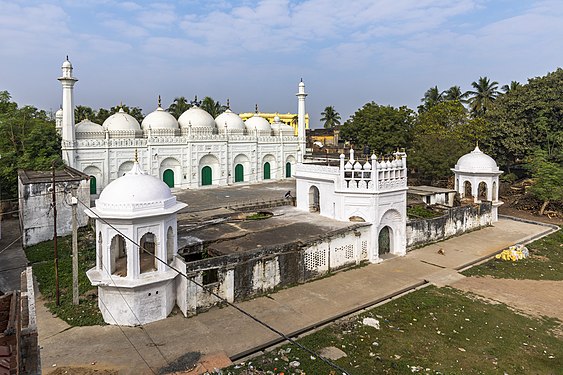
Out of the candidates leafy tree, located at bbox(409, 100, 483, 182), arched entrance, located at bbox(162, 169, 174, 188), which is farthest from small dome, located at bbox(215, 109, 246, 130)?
leafy tree, located at bbox(409, 100, 483, 182)

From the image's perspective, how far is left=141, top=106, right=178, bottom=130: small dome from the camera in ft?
108

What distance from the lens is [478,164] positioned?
84.4ft

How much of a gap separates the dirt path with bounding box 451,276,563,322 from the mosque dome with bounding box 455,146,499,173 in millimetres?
11432

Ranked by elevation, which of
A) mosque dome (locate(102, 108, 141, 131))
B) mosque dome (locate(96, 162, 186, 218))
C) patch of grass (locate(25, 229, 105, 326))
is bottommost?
patch of grass (locate(25, 229, 105, 326))

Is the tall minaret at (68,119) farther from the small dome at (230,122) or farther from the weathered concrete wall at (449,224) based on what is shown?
the weathered concrete wall at (449,224)

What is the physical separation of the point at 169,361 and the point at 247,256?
4303 millimetres

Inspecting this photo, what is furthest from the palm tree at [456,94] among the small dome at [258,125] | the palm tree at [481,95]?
the small dome at [258,125]

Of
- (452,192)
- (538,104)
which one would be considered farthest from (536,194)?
(538,104)

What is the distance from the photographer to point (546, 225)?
24.8 meters

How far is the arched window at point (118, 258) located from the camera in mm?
11922

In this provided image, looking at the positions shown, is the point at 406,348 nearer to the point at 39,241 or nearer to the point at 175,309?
the point at 175,309

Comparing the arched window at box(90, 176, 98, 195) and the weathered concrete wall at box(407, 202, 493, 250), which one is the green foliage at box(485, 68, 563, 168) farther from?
the arched window at box(90, 176, 98, 195)

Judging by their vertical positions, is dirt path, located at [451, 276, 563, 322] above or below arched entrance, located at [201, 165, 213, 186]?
below

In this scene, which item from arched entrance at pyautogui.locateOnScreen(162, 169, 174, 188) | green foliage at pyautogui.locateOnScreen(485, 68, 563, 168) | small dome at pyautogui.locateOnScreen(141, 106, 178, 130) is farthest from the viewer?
small dome at pyautogui.locateOnScreen(141, 106, 178, 130)
